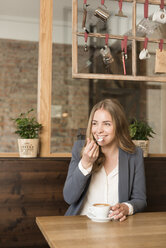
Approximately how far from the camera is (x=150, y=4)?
2.83 m

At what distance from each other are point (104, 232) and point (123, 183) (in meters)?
0.58

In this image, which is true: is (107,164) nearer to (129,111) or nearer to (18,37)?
(129,111)

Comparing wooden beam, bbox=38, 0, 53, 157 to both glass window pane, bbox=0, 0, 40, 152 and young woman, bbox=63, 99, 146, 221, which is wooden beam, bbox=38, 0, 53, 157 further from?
young woman, bbox=63, 99, 146, 221

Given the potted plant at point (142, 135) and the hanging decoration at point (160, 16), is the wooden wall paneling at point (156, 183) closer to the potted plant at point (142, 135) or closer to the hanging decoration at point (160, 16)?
the potted plant at point (142, 135)

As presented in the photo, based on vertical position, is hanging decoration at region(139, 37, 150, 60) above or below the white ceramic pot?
above

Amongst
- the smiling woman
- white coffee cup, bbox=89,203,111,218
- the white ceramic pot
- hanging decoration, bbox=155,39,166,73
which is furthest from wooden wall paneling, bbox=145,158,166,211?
white coffee cup, bbox=89,203,111,218

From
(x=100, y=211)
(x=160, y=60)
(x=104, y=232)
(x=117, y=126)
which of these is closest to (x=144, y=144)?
(x=160, y=60)

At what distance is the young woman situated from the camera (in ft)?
5.68

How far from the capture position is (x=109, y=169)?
1843mm

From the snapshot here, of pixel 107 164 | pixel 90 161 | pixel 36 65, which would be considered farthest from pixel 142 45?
pixel 90 161

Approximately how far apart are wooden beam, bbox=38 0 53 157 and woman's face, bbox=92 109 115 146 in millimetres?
913

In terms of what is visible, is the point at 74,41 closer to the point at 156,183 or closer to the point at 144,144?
the point at 144,144

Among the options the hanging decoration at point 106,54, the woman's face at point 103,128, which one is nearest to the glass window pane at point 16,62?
the hanging decoration at point 106,54

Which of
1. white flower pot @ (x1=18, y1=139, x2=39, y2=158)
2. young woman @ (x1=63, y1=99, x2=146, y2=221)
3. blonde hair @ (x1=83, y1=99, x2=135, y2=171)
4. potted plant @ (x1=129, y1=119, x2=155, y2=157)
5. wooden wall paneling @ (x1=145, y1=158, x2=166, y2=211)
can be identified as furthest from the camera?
potted plant @ (x1=129, y1=119, x2=155, y2=157)
